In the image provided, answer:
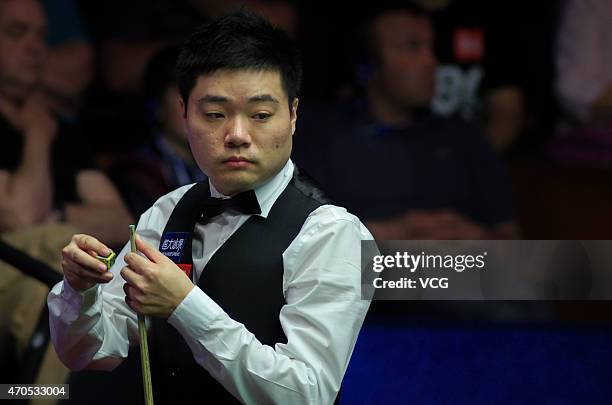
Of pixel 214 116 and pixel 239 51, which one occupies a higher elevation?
pixel 239 51

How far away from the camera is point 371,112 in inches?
170

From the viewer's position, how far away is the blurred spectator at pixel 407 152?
4.18m

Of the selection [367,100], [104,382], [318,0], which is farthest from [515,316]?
[104,382]

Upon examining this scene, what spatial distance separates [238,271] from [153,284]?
245 mm

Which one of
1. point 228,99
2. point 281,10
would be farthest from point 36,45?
point 228,99

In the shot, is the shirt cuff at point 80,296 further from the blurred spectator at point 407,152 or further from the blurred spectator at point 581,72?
the blurred spectator at point 581,72

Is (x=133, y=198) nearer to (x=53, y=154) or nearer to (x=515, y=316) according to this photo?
(x=53, y=154)

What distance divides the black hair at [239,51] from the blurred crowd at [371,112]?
1921 mm

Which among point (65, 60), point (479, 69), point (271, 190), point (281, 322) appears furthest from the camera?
point (479, 69)

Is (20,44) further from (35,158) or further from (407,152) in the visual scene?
(407,152)

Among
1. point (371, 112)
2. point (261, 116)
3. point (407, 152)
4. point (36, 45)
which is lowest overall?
point (407, 152)

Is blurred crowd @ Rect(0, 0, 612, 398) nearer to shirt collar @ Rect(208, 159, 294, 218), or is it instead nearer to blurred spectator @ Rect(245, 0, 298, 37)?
blurred spectator @ Rect(245, 0, 298, 37)

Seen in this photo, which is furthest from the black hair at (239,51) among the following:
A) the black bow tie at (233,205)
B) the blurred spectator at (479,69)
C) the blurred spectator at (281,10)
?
the blurred spectator at (479,69)

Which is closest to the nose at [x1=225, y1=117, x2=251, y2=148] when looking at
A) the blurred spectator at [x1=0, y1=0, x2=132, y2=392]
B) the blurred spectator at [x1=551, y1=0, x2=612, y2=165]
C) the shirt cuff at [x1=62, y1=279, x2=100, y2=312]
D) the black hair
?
the black hair
